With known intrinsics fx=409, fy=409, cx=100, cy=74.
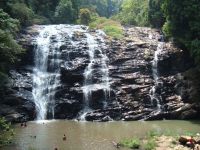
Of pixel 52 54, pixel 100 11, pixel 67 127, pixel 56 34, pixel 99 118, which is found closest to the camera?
pixel 67 127

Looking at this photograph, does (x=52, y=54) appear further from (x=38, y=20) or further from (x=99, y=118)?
(x=38, y=20)

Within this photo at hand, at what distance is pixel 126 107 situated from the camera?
125 feet

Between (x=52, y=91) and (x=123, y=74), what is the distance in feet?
23.9

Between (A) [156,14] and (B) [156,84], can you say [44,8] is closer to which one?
(A) [156,14]

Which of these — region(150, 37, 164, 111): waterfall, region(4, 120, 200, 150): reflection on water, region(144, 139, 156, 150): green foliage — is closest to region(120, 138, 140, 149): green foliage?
region(144, 139, 156, 150): green foliage

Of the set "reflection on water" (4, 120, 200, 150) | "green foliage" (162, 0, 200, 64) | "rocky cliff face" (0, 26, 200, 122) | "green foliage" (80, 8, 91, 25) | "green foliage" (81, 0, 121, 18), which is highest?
"green foliage" (81, 0, 121, 18)

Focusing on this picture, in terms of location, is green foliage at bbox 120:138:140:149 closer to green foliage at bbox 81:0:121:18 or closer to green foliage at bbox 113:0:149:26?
green foliage at bbox 113:0:149:26

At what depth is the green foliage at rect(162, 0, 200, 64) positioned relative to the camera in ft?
132

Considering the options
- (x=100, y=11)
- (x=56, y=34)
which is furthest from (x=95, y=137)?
(x=100, y=11)

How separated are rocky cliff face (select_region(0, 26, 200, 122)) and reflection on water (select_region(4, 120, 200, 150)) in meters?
2.22

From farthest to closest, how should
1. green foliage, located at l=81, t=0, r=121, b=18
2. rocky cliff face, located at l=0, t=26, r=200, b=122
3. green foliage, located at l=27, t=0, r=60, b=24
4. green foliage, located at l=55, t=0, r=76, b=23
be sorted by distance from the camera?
1. green foliage, located at l=81, t=0, r=121, b=18
2. green foliage, located at l=55, t=0, r=76, b=23
3. green foliage, located at l=27, t=0, r=60, b=24
4. rocky cliff face, located at l=0, t=26, r=200, b=122

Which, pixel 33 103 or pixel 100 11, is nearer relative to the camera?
pixel 33 103

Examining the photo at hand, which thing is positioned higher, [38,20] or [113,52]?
[38,20]

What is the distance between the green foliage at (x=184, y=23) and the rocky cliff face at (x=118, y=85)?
150 centimetres
